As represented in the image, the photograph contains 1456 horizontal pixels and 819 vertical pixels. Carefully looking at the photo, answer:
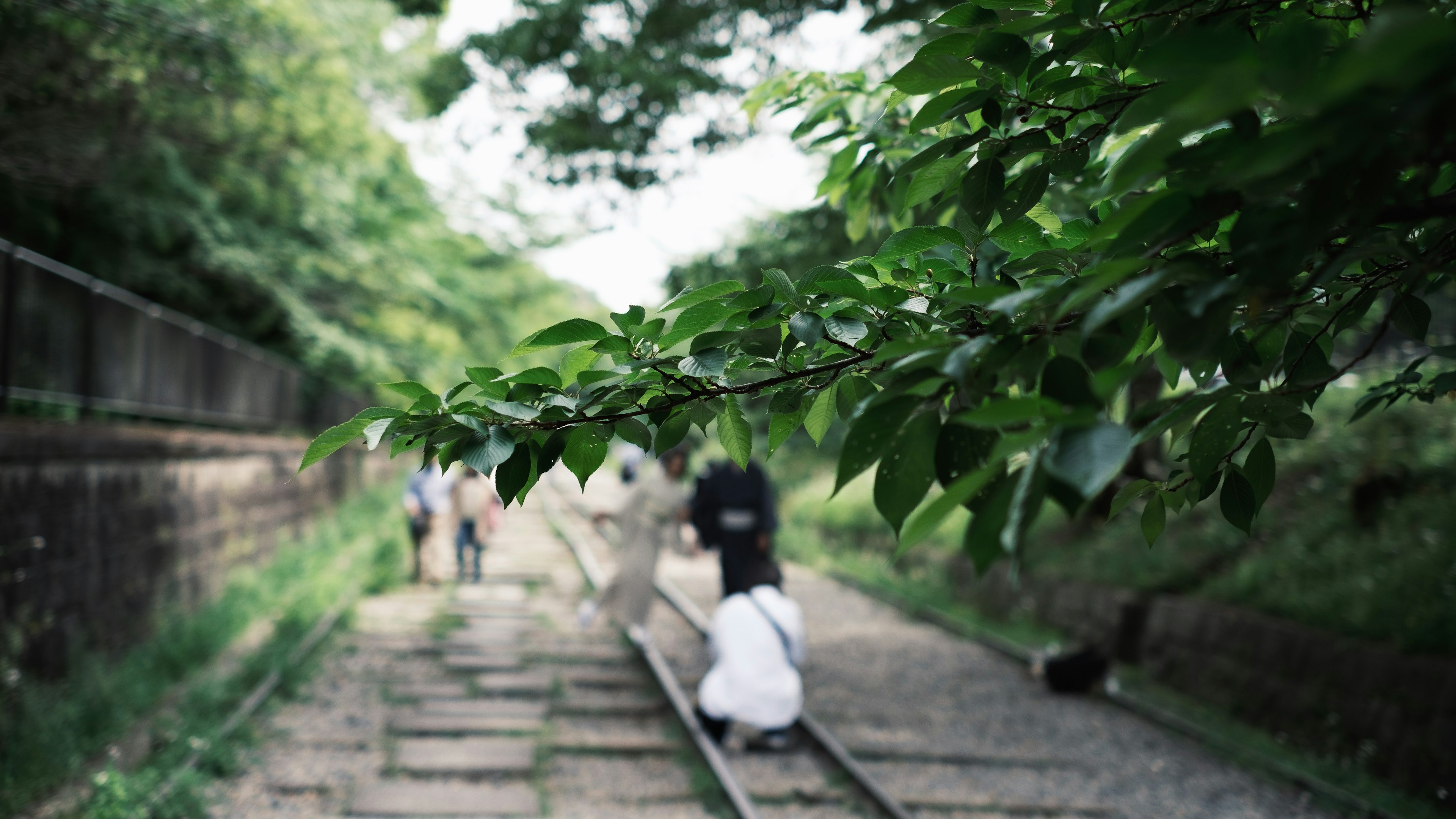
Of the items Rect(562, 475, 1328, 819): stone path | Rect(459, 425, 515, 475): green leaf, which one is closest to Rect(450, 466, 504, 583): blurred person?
Rect(562, 475, 1328, 819): stone path

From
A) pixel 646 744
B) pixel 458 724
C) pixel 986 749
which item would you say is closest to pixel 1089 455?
pixel 646 744

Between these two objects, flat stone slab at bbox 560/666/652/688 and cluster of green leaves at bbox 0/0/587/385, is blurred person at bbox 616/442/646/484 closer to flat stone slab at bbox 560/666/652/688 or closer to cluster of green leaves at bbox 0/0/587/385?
cluster of green leaves at bbox 0/0/587/385

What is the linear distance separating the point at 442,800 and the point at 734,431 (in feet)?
15.7

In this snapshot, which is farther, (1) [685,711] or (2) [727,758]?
(1) [685,711]

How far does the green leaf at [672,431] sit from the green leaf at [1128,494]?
81 cm

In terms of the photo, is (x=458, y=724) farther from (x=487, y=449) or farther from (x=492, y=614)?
(x=487, y=449)

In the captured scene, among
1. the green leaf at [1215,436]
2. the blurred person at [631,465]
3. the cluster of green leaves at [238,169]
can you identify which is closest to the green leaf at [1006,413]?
the green leaf at [1215,436]

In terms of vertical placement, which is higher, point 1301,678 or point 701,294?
point 701,294

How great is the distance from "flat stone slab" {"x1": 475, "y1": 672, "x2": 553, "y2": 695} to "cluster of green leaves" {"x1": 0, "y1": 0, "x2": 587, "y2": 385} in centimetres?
563

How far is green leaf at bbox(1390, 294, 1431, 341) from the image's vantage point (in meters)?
1.83

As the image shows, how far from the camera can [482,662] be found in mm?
9133

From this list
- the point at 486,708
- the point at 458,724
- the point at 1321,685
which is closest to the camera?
the point at 1321,685

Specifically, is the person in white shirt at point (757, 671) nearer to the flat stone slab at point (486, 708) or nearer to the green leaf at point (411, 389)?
the flat stone slab at point (486, 708)

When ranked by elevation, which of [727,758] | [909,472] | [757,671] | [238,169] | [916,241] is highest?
[238,169]
